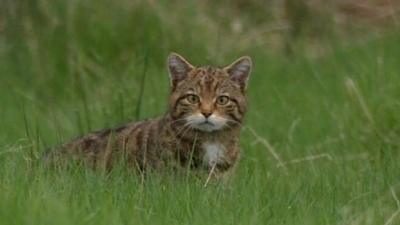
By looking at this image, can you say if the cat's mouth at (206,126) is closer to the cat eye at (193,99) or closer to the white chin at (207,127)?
the white chin at (207,127)

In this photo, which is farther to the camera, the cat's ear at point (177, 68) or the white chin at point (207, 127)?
the cat's ear at point (177, 68)

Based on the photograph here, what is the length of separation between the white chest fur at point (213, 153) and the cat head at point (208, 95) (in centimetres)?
9

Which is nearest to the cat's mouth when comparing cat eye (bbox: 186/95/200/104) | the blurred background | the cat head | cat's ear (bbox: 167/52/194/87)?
the cat head

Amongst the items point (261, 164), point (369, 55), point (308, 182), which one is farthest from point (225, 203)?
point (369, 55)

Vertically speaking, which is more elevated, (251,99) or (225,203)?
(225,203)

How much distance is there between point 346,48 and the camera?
47.9ft

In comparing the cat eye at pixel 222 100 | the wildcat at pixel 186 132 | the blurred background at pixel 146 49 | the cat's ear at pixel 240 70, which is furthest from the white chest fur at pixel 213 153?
the blurred background at pixel 146 49

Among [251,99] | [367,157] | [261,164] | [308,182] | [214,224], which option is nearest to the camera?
[214,224]

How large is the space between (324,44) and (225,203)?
7.52m

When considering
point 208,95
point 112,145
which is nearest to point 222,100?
point 208,95

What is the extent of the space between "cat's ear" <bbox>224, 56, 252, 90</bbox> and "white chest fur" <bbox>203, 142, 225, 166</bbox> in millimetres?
535

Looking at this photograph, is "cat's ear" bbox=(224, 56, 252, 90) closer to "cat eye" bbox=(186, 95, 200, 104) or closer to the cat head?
the cat head

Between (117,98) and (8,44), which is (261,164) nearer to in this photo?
(117,98)

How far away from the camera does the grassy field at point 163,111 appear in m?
7.62
